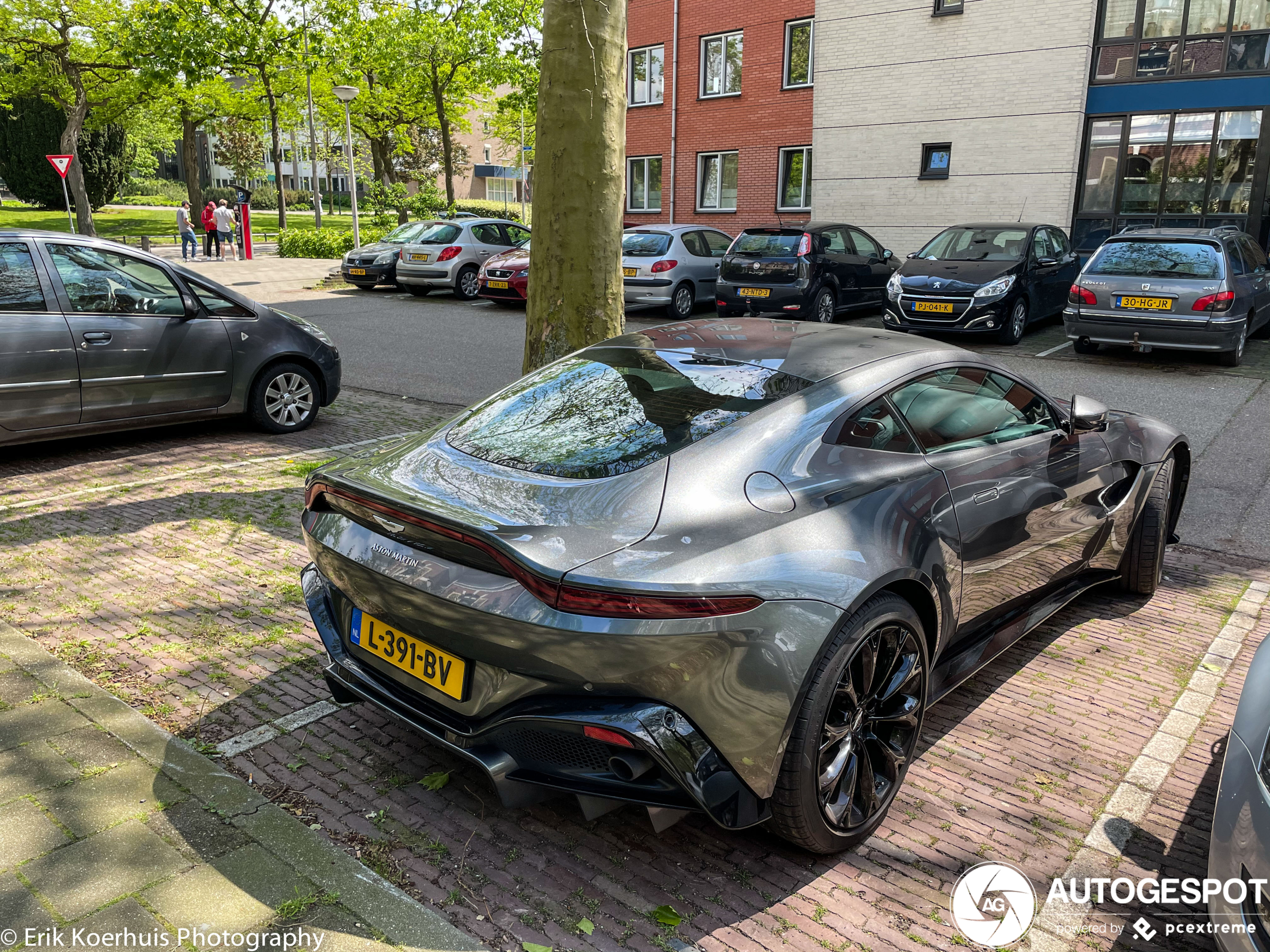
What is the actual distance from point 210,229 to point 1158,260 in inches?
1020

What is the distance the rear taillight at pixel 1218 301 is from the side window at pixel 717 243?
8.27 meters

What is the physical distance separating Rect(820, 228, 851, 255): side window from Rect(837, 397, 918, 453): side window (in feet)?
41.4

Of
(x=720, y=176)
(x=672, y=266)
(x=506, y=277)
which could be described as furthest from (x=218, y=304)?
(x=720, y=176)

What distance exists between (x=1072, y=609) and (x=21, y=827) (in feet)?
15.2

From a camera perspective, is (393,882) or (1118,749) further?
(1118,749)

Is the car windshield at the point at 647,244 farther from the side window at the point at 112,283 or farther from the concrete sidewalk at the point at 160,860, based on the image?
the concrete sidewalk at the point at 160,860

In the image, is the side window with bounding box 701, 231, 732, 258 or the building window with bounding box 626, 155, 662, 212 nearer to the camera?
the side window with bounding box 701, 231, 732, 258

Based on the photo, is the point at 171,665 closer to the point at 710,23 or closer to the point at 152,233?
the point at 710,23

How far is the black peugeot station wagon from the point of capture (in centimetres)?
1496

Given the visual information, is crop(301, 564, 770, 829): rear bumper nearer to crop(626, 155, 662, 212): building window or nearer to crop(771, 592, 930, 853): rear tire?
crop(771, 592, 930, 853): rear tire

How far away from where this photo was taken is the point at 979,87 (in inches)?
782

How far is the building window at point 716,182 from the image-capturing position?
2588 cm

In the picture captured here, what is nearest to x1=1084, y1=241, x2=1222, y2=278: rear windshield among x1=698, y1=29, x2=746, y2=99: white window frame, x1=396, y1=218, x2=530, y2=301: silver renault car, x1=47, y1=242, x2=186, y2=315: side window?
x1=47, y1=242, x2=186, y2=315: side window

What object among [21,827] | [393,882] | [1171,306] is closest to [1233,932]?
[393,882]
